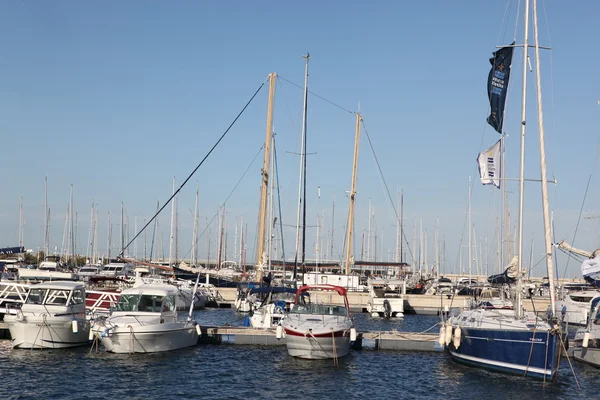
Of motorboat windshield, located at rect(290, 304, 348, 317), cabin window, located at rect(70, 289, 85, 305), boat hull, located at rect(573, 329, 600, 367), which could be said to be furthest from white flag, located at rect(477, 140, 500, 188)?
cabin window, located at rect(70, 289, 85, 305)

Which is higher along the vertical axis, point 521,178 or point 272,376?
point 521,178

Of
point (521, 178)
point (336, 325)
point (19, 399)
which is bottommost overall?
point (19, 399)

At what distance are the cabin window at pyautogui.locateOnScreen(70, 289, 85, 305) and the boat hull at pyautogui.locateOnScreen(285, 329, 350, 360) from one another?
1216 cm

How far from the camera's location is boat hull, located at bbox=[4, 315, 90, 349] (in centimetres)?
3562

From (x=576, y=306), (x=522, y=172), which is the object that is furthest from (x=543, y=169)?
(x=576, y=306)

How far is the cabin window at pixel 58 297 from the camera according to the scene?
121 feet

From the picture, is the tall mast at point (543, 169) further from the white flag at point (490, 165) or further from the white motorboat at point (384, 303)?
the white motorboat at point (384, 303)

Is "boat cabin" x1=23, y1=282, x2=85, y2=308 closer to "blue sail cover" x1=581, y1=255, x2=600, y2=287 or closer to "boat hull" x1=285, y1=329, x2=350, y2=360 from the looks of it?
"boat hull" x1=285, y1=329, x2=350, y2=360

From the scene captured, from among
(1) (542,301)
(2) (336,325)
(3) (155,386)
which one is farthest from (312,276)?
(3) (155,386)

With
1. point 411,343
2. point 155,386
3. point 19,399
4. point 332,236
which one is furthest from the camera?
point 332,236

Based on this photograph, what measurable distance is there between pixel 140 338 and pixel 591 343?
23.0 m

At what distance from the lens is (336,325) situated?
34438 mm

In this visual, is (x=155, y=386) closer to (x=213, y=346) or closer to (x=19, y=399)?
(x=19, y=399)

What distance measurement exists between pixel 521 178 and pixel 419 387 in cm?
1121
